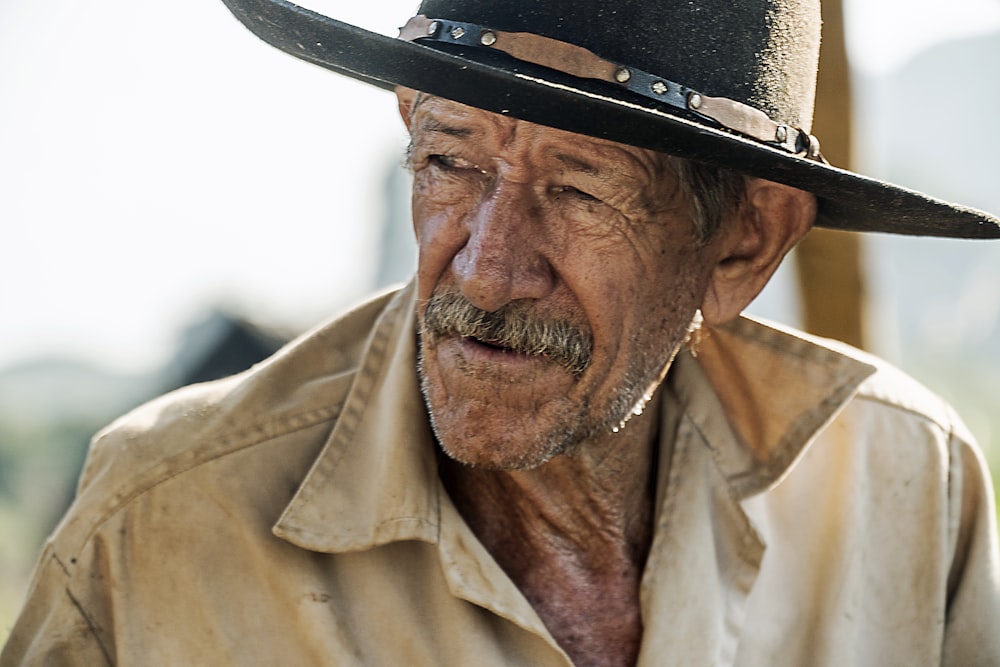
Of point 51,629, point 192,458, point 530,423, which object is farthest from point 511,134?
point 51,629

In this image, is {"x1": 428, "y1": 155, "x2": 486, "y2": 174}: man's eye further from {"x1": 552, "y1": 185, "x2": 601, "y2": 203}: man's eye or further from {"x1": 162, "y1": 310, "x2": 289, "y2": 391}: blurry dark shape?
{"x1": 162, "y1": 310, "x2": 289, "y2": 391}: blurry dark shape

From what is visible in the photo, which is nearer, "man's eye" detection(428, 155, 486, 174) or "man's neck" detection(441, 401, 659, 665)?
"man's eye" detection(428, 155, 486, 174)

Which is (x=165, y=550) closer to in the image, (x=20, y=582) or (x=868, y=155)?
(x=868, y=155)

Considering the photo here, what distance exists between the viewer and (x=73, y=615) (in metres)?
2.48

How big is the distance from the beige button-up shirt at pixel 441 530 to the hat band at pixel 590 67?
26.4 inches

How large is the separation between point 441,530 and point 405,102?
3.07 ft

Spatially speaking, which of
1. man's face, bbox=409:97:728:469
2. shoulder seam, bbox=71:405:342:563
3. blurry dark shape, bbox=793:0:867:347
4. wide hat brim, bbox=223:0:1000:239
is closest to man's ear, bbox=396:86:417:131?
man's face, bbox=409:97:728:469

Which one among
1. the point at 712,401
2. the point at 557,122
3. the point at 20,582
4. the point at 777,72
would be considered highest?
the point at 777,72

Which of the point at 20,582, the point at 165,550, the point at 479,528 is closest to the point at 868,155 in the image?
the point at 479,528

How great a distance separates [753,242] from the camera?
2852mm

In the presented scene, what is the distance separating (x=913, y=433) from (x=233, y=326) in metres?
4.03

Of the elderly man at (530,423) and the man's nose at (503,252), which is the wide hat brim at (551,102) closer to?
the elderly man at (530,423)

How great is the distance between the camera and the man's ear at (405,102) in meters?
2.76

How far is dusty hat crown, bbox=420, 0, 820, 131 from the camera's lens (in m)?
2.33
